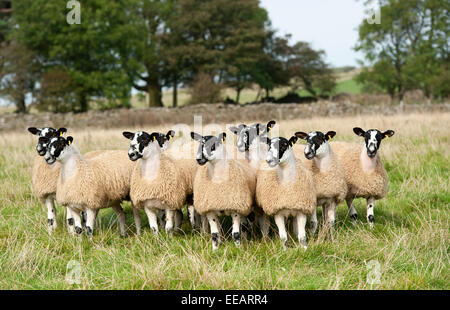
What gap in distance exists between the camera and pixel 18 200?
8.14 m

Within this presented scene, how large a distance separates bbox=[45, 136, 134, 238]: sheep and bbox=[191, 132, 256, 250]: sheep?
141 centimetres

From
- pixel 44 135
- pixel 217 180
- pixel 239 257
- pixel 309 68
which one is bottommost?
pixel 239 257

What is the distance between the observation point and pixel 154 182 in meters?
5.81

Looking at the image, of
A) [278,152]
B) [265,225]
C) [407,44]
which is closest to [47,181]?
[265,225]

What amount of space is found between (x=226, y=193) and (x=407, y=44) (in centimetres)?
4400

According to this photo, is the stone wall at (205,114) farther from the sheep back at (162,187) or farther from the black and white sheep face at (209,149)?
the black and white sheep face at (209,149)

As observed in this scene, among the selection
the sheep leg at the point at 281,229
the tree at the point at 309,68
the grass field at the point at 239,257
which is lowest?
the grass field at the point at 239,257

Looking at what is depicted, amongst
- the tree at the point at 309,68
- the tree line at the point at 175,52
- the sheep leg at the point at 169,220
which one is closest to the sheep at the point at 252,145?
the sheep leg at the point at 169,220

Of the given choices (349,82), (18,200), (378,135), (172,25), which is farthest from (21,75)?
(349,82)

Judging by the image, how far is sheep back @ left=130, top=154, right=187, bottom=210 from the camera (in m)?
5.79

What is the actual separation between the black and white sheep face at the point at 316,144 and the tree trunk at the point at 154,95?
1423 inches

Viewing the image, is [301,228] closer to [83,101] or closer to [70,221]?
[70,221]

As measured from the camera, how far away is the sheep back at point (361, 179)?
6.41 m

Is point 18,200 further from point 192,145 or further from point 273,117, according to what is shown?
point 273,117
